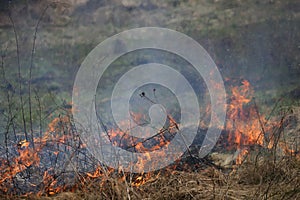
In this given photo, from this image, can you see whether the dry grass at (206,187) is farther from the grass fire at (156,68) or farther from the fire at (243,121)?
the grass fire at (156,68)

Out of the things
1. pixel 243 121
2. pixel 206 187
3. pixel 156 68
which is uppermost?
pixel 156 68

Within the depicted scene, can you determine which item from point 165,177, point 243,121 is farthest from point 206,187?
point 243,121

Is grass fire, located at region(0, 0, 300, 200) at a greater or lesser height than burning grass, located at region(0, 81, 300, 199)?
greater

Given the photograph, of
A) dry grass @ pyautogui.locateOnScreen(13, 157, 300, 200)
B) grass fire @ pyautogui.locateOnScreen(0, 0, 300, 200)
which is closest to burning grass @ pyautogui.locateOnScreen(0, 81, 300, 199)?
dry grass @ pyautogui.locateOnScreen(13, 157, 300, 200)

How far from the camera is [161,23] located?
1007 centimetres

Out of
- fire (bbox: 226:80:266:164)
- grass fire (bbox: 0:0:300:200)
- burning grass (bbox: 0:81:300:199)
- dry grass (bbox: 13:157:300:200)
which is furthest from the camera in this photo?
grass fire (bbox: 0:0:300:200)

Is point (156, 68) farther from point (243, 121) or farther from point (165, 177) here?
point (165, 177)

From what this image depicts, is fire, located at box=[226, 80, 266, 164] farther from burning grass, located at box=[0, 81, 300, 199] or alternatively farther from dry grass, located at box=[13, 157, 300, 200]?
dry grass, located at box=[13, 157, 300, 200]

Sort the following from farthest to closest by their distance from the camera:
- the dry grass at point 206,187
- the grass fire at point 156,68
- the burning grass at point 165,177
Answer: the grass fire at point 156,68
the burning grass at point 165,177
the dry grass at point 206,187

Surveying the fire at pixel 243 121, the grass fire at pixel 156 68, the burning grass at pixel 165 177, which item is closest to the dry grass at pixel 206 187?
the burning grass at pixel 165 177

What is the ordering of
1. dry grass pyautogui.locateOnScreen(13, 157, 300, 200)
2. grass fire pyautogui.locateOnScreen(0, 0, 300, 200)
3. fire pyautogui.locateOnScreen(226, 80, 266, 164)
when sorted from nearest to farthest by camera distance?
dry grass pyautogui.locateOnScreen(13, 157, 300, 200) → fire pyautogui.locateOnScreen(226, 80, 266, 164) → grass fire pyautogui.locateOnScreen(0, 0, 300, 200)

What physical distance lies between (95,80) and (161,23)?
2606mm

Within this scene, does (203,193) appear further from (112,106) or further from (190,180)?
(112,106)

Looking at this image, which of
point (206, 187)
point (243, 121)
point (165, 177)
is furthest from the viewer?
point (243, 121)
